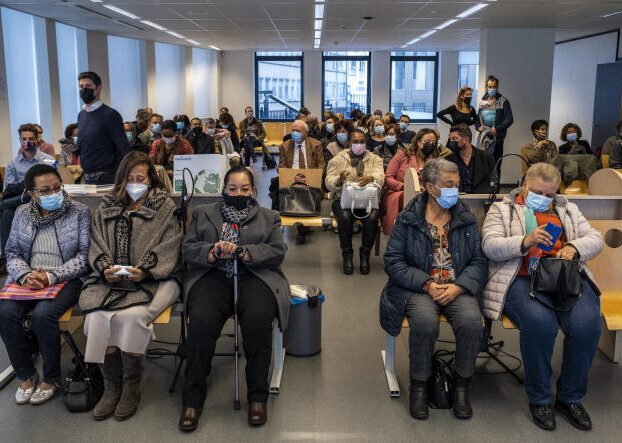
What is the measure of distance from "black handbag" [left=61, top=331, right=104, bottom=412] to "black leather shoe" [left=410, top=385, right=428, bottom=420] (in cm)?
166

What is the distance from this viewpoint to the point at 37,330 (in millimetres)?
3248

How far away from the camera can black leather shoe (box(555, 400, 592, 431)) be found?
→ 3.03m

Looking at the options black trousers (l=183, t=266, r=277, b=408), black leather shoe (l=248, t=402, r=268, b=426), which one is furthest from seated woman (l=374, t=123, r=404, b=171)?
black leather shoe (l=248, t=402, r=268, b=426)

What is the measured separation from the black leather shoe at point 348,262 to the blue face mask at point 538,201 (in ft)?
8.26

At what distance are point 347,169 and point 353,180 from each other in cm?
16

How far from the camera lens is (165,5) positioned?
8680 millimetres

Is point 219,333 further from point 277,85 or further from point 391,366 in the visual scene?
point 277,85

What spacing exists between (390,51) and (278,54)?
3541mm

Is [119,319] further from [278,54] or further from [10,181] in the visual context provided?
[278,54]

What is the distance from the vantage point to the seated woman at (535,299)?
3.06m

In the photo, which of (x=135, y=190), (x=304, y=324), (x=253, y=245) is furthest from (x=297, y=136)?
(x=253, y=245)

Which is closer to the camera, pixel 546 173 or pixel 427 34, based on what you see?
pixel 546 173

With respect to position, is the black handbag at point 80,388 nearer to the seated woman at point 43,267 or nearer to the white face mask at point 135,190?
the seated woman at point 43,267

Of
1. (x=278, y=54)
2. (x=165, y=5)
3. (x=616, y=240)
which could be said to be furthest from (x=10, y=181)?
(x=278, y=54)
